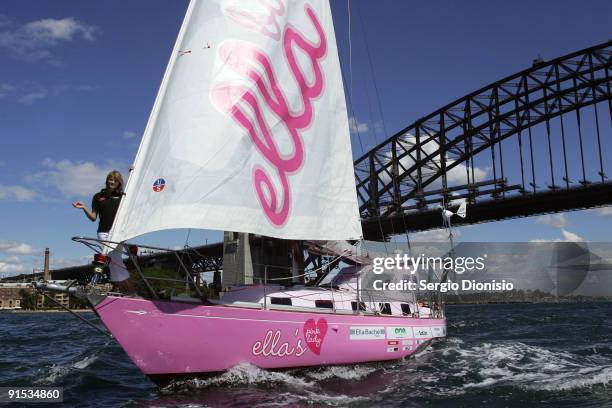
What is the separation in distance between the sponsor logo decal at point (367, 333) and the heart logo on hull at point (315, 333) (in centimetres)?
90

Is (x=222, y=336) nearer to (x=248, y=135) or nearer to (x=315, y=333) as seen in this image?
(x=315, y=333)

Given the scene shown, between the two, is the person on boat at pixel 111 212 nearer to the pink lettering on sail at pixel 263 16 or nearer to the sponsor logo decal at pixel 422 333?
the pink lettering on sail at pixel 263 16

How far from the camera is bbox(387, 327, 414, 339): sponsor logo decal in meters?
13.7

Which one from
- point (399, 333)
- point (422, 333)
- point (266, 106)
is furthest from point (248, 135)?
point (422, 333)

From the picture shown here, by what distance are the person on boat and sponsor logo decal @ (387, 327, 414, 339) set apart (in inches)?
258

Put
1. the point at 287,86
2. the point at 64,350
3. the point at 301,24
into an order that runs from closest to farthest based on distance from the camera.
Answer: the point at 287,86 < the point at 301,24 < the point at 64,350

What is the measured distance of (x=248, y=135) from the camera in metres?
11.0

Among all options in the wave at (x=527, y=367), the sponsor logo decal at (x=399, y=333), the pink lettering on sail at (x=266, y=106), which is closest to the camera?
the pink lettering on sail at (x=266, y=106)

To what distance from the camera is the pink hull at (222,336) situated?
984cm

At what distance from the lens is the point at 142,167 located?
9906mm

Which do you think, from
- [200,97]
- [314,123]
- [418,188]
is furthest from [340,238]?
[418,188]

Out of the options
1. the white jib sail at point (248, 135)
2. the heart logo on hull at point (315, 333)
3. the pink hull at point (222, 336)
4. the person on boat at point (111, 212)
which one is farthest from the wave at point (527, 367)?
the person on boat at point (111, 212)

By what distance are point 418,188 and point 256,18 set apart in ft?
202

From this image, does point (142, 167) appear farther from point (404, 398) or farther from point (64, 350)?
point (64, 350)
